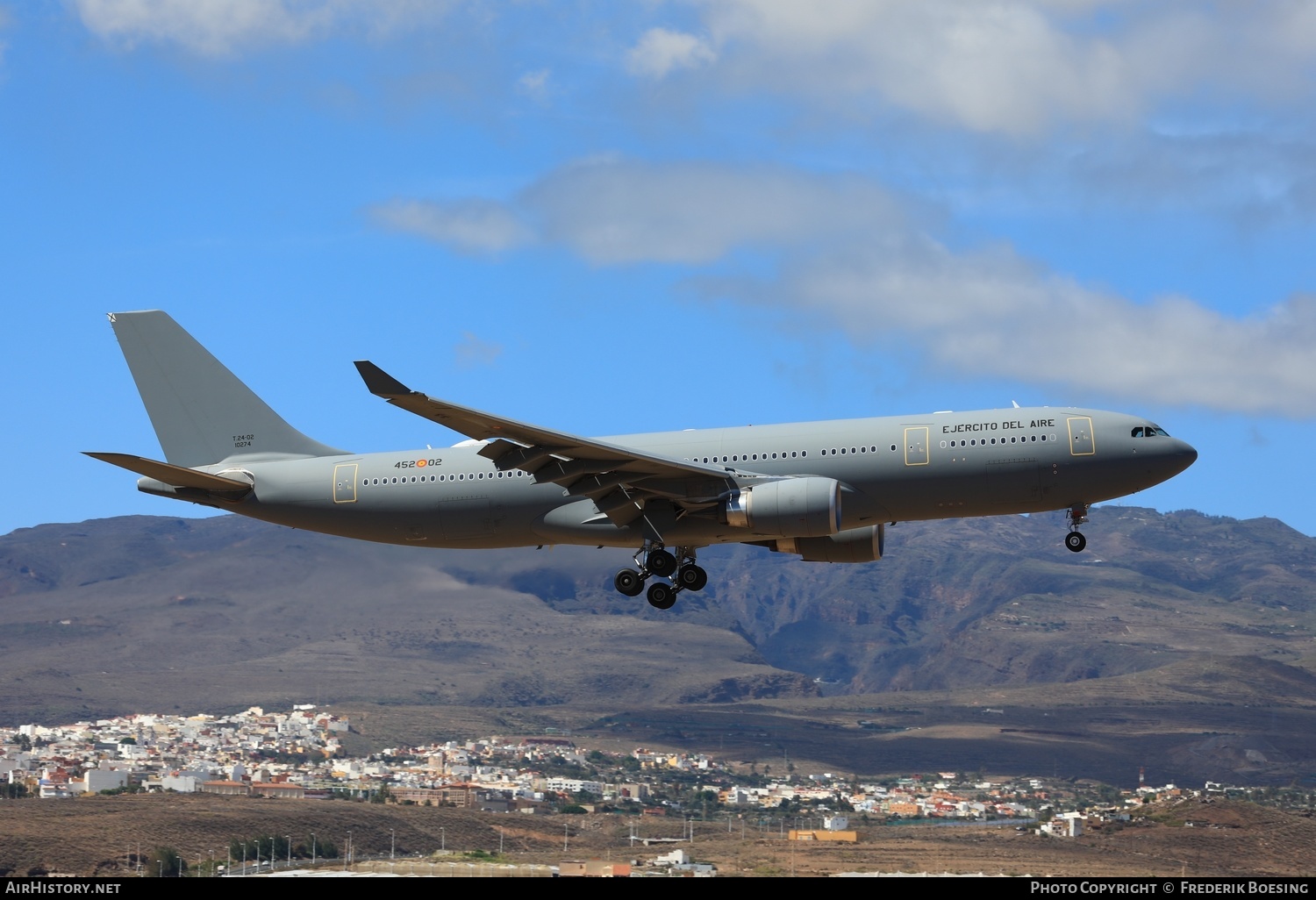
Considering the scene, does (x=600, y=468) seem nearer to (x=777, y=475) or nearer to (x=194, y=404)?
(x=777, y=475)

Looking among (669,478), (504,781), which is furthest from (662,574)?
(504,781)

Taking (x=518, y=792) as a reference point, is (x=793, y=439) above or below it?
above

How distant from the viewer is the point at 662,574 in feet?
142

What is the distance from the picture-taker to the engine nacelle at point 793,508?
40.3 m

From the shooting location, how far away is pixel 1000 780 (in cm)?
17612

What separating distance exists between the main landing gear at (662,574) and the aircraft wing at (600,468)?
1126 millimetres

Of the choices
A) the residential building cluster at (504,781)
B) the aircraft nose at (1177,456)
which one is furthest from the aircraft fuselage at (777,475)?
the residential building cluster at (504,781)

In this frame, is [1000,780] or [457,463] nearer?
[457,463]

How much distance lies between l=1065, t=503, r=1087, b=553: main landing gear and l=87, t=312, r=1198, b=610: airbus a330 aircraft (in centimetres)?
7

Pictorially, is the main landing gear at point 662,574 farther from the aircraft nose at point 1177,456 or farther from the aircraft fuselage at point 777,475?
the aircraft nose at point 1177,456

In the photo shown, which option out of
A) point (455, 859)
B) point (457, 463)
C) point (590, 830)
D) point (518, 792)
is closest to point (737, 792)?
point (518, 792)

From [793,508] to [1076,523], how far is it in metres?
7.41

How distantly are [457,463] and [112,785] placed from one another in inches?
3640
